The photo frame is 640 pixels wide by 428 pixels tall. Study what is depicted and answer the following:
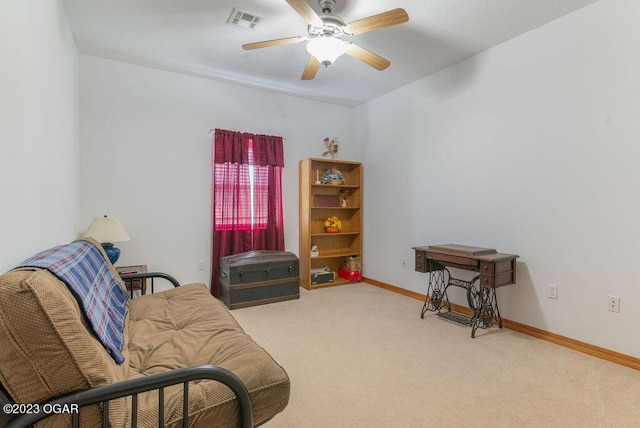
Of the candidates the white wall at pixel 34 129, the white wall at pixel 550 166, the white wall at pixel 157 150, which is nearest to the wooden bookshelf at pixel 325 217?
the white wall at pixel 157 150

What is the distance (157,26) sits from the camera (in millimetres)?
2766

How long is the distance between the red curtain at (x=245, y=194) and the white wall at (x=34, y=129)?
4.88ft

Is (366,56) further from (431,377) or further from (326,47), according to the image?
(431,377)

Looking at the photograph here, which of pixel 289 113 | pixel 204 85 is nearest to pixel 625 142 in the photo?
pixel 289 113

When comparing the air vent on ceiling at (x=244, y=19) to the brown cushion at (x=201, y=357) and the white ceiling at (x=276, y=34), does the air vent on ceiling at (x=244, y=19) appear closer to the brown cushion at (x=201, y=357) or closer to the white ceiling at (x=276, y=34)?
the white ceiling at (x=276, y=34)

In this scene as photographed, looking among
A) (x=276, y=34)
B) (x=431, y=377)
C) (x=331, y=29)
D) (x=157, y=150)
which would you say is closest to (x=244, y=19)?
(x=276, y=34)

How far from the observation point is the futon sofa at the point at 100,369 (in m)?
0.92

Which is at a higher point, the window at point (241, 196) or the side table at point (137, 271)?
the window at point (241, 196)

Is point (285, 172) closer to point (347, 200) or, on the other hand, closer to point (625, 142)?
point (347, 200)

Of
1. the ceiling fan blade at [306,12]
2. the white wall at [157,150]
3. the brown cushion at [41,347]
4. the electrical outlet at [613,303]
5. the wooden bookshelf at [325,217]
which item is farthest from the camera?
the wooden bookshelf at [325,217]

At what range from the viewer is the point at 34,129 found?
1.70 meters

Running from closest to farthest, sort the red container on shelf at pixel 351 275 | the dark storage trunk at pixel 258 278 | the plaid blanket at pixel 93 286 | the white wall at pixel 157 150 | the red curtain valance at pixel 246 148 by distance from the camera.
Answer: the plaid blanket at pixel 93 286
the white wall at pixel 157 150
the dark storage trunk at pixel 258 278
the red curtain valance at pixel 246 148
the red container on shelf at pixel 351 275

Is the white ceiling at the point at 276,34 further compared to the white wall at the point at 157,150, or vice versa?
the white wall at the point at 157,150

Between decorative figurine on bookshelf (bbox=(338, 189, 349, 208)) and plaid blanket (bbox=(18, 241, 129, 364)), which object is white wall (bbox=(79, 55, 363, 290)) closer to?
decorative figurine on bookshelf (bbox=(338, 189, 349, 208))
